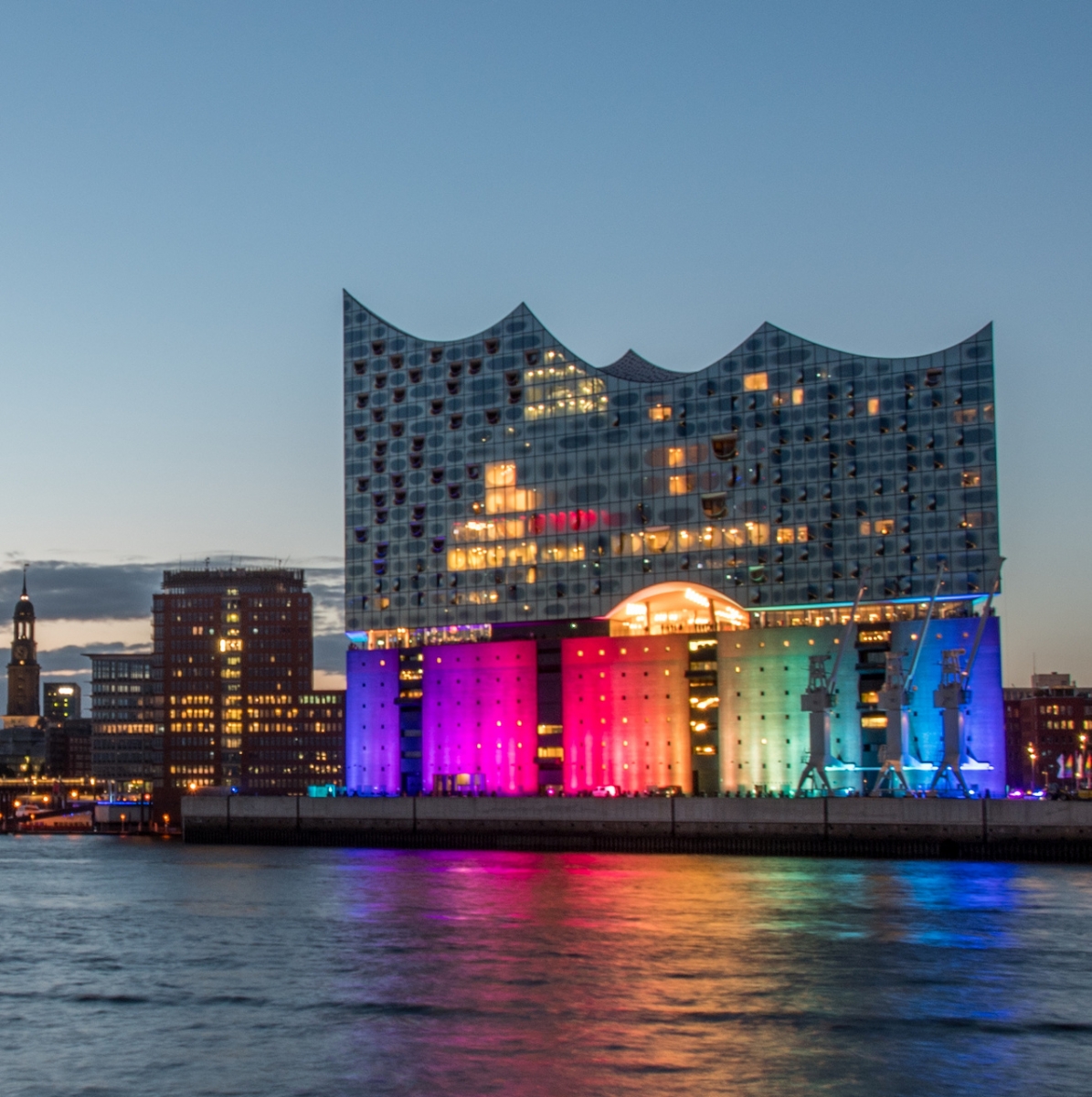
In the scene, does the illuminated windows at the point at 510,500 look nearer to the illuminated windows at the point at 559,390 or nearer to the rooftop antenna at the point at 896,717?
the illuminated windows at the point at 559,390

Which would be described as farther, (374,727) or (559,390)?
(374,727)

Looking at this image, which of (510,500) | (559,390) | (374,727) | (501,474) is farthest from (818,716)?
(374,727)

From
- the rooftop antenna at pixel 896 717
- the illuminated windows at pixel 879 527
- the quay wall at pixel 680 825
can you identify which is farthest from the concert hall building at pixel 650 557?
the quay wall at pixel 680 825

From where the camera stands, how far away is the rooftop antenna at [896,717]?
99.1m

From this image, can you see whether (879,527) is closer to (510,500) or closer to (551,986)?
(510,500)

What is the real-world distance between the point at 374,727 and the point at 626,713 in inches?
824

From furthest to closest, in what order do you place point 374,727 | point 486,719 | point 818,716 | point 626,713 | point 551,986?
1. point 374,727
2. point 486,719
3. point 626,713
4. point 818,716
5. point 551,986

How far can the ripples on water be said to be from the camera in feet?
120

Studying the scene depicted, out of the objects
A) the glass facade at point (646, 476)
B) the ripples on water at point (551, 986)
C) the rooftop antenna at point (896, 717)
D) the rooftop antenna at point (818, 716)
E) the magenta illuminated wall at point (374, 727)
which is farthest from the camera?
the magenta illuminated wall at point (374, 727)

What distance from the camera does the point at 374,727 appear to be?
390ft

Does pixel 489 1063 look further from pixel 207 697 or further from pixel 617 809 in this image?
→ pixel 207 697

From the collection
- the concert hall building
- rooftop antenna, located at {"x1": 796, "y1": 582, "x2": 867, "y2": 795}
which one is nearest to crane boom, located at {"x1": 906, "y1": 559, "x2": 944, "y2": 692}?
the concert hall building

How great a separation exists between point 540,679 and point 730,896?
144 feet

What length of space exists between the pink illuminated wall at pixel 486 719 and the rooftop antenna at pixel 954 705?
30.0 m
